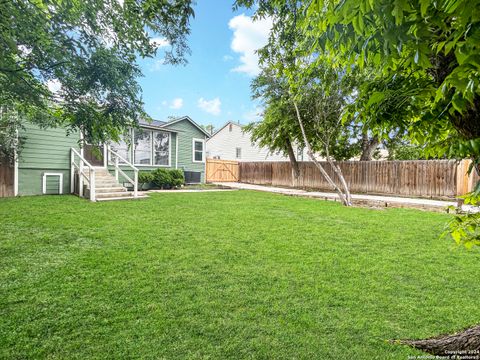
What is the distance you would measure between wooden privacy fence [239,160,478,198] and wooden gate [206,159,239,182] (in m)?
Answer: 4.13

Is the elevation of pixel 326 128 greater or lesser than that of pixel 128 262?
greater

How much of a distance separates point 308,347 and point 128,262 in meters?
2.46

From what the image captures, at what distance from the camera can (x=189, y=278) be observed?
310cm

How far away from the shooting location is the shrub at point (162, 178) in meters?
13.1

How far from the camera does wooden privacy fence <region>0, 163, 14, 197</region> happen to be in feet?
28.9

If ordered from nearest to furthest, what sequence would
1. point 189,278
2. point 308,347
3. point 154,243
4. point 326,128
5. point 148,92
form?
point 308,347 < point 148,92 < point 189,278 < point 154,243 < point 326,128

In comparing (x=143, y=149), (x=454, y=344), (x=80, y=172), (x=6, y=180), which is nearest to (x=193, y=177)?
(x=143, y=149)

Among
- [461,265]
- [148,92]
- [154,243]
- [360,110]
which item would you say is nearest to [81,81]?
[148,92]

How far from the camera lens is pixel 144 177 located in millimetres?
12469

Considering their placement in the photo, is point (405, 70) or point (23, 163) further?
point (23, 163)

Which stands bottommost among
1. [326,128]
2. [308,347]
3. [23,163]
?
[308,347]

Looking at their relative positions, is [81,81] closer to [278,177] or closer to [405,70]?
[405,70]

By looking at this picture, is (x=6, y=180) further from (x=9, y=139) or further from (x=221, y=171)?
(x=221, y=171)

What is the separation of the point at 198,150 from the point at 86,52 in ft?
47.2
